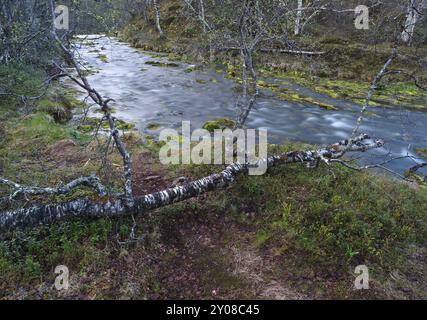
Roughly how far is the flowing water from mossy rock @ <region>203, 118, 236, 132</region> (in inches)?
21.0

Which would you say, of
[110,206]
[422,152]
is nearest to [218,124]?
[422,152]

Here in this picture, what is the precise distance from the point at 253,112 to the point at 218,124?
3082 mm

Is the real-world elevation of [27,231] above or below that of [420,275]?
above

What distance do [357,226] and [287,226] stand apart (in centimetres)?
148

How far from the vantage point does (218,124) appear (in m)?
16.6

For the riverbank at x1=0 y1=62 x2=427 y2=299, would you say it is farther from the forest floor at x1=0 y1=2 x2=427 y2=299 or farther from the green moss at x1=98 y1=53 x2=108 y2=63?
the green moss at x1=98 y1=53 x2=108 y2=63

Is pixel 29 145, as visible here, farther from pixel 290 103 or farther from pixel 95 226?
pixel 290 103

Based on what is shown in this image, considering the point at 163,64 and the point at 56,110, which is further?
the point at 163,64

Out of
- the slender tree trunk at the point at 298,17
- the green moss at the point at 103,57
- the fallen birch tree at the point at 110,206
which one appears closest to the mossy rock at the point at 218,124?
the slender tree trunk at the point at 298,17

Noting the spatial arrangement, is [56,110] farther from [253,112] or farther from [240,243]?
[240,243]

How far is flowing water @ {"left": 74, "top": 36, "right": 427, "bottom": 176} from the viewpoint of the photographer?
15766 mm

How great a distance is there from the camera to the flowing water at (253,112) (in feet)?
51.7
